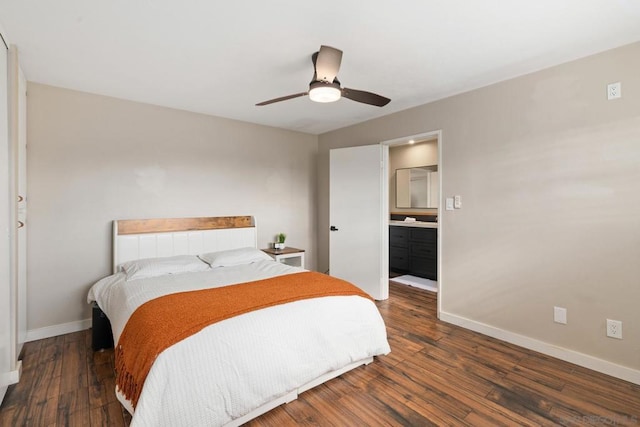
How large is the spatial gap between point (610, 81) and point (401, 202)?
3578 millimetres

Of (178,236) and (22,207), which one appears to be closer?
(22,207)

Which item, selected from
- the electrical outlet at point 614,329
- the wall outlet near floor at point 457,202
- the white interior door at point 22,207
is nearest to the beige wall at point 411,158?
the wall outlet near floor at point 457,202

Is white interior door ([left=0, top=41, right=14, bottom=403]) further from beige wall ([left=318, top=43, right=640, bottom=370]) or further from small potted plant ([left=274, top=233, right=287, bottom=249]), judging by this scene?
beige wall ([left=318, top=43, right=640, bottom=370])

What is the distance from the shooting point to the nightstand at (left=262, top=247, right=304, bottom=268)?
4055 millimetres

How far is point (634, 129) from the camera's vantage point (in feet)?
7.04

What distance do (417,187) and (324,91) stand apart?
12.3 feet

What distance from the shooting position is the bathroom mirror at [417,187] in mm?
5230

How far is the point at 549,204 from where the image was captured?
2543 millimetres

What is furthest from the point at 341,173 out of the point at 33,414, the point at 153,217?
the point at 33,414

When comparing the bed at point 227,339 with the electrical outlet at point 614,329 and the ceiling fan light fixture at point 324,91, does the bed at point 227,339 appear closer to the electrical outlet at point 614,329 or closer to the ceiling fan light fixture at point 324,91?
the ceiling fan light fixture at point 324,91

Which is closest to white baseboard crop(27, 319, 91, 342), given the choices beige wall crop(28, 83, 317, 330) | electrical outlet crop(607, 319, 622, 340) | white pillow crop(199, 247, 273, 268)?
beige wall crop(28, 83, 317, 330)

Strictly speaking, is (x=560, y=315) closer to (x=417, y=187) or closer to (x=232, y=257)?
(x=232, y=257)

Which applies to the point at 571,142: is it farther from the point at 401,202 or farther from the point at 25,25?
the point at 25,25

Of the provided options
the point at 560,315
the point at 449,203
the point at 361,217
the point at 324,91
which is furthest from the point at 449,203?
the point at 324,91
